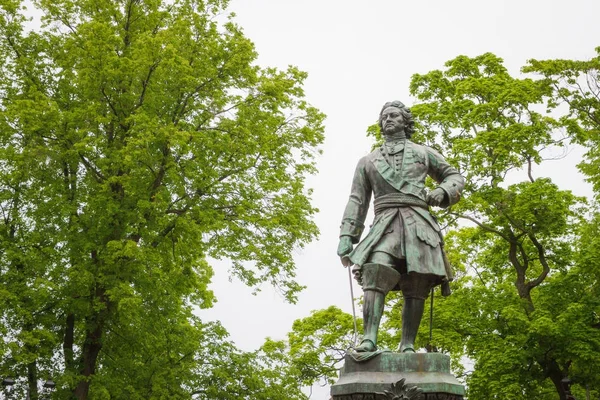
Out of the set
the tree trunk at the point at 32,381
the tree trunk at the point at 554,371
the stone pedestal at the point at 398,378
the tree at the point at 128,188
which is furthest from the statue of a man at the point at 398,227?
the tree trunk at the point at 554,371

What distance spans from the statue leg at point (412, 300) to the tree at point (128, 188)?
34.5ft

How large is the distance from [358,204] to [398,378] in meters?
1.86

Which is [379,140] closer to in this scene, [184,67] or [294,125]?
[294,125]

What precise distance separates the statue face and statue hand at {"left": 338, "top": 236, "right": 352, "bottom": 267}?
1130 millimetres

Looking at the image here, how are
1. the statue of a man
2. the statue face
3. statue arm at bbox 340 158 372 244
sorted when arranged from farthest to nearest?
Result: the statue face, statue arm at bbox 340 158 372 244, the statue of a man

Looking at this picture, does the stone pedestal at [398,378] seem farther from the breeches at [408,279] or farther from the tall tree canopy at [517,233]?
the tall tree canopy at [517,233]

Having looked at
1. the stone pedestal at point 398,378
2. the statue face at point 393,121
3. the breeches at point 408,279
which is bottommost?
the stone pedestal at point 398,378

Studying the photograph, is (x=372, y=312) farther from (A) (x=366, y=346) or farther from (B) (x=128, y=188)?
(B) (x=128, y=188)

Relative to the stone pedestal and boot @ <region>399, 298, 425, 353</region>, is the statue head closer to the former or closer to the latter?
boot @ <region>399, 298, 425, 353</region>

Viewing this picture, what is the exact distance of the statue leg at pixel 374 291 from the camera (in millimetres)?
7895

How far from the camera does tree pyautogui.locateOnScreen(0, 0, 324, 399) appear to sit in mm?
19156

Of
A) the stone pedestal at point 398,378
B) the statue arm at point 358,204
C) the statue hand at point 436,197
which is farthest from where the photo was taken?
the statue arm at point 358,204

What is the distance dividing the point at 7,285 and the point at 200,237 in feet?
13.5

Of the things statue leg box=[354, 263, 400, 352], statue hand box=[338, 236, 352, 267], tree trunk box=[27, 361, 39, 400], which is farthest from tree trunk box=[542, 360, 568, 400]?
statue leg box=[354, 263, 400, 352]
